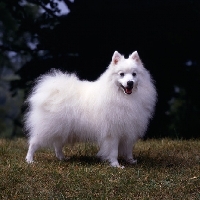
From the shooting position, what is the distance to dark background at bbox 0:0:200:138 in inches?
368

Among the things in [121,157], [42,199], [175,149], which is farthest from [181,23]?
[42,199]

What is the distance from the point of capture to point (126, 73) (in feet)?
21.1

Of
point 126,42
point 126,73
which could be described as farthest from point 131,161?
point 126,42

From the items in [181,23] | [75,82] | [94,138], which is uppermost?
[181,23]

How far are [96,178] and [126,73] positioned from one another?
1500 mm

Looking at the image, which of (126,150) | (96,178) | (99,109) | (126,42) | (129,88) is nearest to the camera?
(96,178)

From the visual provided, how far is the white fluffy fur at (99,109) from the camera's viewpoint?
21.2 ft

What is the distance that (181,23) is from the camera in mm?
9438

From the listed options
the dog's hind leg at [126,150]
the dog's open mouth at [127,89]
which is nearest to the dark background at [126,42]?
the dog's hind leg at [126,150]

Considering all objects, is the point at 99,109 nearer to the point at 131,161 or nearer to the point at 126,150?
the point at 126,150

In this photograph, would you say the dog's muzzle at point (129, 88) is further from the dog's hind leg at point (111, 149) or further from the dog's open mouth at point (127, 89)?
the dog's hind leg at point (111, 149)

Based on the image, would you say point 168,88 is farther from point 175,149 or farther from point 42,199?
point 42,199

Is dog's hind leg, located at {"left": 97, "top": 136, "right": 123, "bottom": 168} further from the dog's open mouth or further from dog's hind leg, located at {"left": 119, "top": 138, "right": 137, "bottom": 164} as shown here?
the dog's open mouth

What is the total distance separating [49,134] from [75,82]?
799 millimetres
